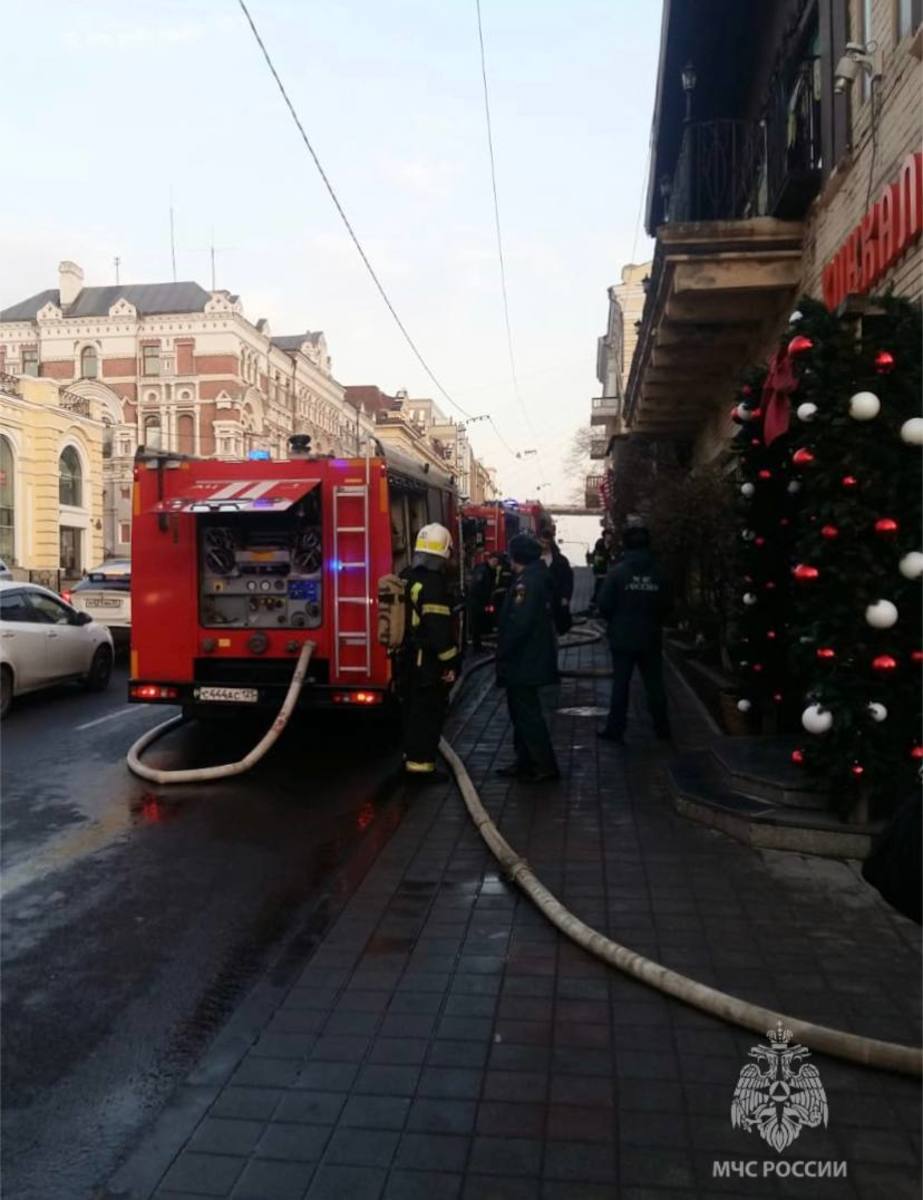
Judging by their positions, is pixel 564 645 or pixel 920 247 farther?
pixel 564 645

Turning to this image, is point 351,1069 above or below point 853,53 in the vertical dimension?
below

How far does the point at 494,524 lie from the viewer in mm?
25594

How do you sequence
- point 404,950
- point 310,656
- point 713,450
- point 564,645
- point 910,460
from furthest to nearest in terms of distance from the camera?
point 564,645, point 713,450, point 310,656, point 910,460, point 404,950

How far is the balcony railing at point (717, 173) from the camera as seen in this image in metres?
11.8

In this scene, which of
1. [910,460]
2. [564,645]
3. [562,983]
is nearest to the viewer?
[562,983]

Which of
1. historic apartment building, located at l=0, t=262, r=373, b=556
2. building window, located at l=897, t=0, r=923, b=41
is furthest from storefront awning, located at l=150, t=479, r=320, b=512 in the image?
historic apartment building, located at l=0, t=262, r=373, b=556

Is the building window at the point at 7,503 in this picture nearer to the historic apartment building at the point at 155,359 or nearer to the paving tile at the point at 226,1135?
the historic apartment building at the point at 155,359

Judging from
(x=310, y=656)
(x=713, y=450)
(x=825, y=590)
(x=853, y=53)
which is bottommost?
(x=310, y=656)

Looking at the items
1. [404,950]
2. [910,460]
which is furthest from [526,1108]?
[910,460]

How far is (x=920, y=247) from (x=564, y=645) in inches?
473

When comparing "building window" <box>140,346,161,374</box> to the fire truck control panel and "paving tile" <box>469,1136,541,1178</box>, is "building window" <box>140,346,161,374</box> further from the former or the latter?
"paving tile" <box>469,1136,541,1178</box>

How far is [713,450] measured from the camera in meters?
15.3

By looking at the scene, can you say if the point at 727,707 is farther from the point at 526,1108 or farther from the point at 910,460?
the point at 526,1108

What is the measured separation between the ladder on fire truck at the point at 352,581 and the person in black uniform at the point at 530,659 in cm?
143
